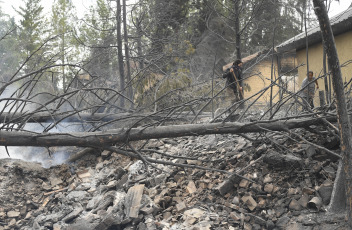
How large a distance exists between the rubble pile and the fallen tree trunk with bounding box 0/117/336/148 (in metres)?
0.32

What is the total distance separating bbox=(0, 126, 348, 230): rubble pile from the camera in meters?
5.02

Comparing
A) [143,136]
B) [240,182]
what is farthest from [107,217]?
[240,182]

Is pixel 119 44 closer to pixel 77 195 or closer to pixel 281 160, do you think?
pixel 77 195

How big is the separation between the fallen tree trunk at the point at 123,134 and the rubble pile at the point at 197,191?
322mm

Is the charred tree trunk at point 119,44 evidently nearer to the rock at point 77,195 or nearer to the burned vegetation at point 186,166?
the burned vegetation at point 186,166

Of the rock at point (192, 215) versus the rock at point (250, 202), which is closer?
the rock at point (250, 202)

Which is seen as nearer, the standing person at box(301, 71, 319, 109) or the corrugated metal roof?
the standing person at box(301, 71, 319, 109)

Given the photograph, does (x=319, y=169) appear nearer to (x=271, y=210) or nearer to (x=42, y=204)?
(x=271, y=210)

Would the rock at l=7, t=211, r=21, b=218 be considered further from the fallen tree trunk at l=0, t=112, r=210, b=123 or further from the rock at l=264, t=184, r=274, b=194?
the rock at l=264, t=184, r=274, b=194

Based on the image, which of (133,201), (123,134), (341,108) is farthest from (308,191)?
(133,201)

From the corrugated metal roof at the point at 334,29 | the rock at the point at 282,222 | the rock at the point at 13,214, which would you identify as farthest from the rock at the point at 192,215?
the corrugated metal roof at the point at 334,29

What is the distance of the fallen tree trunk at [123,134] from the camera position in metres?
4.31

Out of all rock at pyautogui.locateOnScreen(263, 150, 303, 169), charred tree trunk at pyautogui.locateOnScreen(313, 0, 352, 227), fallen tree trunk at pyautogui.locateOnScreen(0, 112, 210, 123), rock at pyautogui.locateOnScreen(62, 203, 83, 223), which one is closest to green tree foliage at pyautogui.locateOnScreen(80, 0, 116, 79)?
fallen tree trunk at pyautogui.locateOnScreen(0, 112, 210, 123)

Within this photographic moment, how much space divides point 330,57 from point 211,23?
19.2 meters
